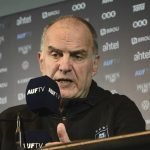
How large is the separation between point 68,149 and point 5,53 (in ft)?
10.3

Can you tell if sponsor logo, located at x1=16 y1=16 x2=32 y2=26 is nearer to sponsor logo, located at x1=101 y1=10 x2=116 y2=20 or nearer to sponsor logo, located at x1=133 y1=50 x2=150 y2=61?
sponsor logo, located at x1=101 y1=10 x2=116 y2=20

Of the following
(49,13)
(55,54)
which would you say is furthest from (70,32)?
(49,13)

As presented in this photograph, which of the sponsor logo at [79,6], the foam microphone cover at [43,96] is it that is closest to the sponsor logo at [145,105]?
the sponsor logo at [79,6]

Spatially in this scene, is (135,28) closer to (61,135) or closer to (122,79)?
(122,79)

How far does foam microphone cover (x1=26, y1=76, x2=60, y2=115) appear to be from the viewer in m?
→ 1.25

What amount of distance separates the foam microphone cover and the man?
39cm

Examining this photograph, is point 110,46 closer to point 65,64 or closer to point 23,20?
point 23,20

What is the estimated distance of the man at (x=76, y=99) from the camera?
171 centimetres

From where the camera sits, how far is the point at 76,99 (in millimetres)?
1804

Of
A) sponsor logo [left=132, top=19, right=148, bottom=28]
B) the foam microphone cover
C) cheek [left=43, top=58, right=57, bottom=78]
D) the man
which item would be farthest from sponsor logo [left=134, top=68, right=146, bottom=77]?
the foam microphone cover

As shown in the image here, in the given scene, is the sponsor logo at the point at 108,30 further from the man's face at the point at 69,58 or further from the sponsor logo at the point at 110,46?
the man's face at the point at 69,58

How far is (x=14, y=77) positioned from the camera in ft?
12.6

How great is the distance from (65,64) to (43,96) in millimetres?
509

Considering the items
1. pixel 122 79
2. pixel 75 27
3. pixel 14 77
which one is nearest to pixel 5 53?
pixel 14 77
